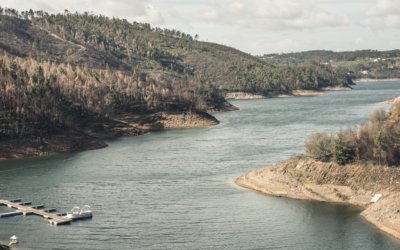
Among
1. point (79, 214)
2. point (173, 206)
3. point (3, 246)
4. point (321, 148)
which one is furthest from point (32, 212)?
point (321, 148)

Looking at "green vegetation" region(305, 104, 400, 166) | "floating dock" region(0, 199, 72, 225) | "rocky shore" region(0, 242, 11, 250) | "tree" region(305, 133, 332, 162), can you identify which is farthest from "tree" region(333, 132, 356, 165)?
"rocky shore" region(0, 242, 11, 250)

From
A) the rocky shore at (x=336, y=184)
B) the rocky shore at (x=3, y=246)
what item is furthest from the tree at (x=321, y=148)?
the rocky shore at (x=3, y=246)

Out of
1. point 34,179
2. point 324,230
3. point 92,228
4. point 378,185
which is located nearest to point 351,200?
point 378,185

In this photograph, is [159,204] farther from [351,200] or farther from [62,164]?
[62,164]

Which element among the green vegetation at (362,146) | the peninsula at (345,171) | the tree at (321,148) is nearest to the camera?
the peninsula at (345,171)

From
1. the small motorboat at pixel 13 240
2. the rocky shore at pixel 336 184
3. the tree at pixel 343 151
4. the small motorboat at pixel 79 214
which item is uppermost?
the tree at pixel 343 151

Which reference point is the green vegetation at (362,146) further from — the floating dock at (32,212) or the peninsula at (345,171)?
the floating dock at (32,212)

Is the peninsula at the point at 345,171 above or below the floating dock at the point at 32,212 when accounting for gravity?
above
